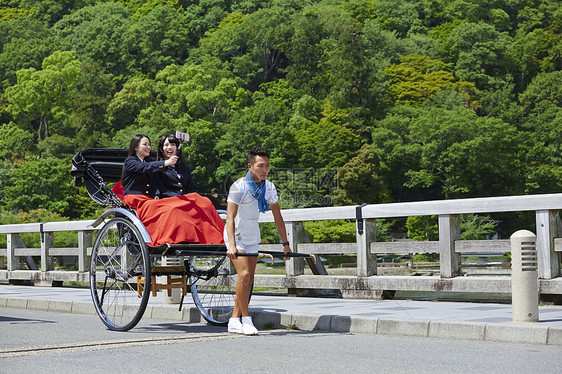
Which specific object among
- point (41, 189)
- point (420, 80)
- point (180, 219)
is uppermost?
point (420, 80)

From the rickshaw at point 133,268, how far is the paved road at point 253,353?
32cm

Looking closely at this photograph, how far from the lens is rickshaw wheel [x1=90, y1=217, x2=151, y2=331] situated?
795cm

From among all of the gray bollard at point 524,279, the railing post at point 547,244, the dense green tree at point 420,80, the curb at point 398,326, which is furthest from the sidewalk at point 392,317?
the dense green tree at point 420,80

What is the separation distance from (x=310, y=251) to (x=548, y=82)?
2935 inches

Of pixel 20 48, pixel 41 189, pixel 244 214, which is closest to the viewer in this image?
pixel 244 214

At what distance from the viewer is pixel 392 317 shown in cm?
785

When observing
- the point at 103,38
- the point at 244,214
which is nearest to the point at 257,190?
the point at 244,214

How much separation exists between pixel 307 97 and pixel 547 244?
79.5m

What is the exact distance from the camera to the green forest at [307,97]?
73.9m

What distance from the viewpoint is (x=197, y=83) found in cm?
9056

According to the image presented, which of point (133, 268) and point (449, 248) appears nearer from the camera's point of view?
point (133, 268)

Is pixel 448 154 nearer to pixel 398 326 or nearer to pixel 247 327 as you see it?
pixel 398 326

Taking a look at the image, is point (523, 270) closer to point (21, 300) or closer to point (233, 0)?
point (21, 300)

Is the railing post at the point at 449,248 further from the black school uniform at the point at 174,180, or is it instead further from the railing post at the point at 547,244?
the black school uniform at the point at 174,180
